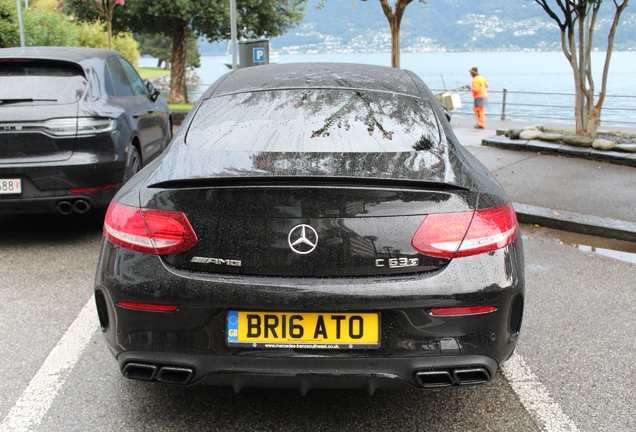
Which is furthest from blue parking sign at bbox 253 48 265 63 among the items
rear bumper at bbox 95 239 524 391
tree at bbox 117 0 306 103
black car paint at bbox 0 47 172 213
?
rear bumper at bbox 95 239 524 391

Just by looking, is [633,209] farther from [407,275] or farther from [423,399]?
[407,275]

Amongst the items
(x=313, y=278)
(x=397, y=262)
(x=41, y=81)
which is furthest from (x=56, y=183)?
(x=397, y=262)

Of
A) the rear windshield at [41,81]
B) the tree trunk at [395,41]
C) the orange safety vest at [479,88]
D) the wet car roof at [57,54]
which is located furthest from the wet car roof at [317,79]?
the orange safety vest at [479,88]

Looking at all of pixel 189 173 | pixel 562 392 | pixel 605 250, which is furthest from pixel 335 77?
pixel 605 250

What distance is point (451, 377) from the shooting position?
8.68 feet

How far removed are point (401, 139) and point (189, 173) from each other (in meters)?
0.97

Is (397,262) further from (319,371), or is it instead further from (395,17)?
(395,17)

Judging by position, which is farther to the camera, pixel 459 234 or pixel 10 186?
pixel 10 186

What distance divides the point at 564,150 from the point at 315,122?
7781 mm

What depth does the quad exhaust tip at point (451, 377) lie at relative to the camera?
2617 mm

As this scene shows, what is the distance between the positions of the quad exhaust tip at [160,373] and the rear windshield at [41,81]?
3.61 metres

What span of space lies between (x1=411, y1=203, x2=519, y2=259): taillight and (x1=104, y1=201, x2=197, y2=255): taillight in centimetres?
88

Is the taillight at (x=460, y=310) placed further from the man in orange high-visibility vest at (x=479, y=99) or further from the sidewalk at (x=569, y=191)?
the man in orange high-visibility vest at (x=479, y=99)

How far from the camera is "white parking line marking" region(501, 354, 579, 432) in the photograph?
2.98m
